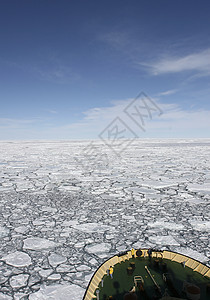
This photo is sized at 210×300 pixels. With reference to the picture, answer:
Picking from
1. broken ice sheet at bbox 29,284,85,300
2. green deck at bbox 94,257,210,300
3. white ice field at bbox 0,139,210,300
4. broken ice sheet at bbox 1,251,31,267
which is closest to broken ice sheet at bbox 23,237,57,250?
white ice field at bbox 0,139,210,300

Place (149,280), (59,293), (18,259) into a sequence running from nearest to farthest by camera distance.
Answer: (149,280), (59,293), (18,259)

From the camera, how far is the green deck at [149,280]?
3.70ft

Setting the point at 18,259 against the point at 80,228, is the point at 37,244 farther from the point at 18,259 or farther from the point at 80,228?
the point at 80,228

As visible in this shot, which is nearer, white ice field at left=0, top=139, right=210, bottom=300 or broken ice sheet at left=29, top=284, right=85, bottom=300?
broken ice sheet at left=29, top=284, right=85, bottom=300

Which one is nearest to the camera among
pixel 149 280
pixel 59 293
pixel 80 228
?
pixel 149 280

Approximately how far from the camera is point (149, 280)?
4.03ft

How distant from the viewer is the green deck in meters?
1.13

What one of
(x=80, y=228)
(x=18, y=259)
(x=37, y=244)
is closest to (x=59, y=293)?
(x=18, y=259)

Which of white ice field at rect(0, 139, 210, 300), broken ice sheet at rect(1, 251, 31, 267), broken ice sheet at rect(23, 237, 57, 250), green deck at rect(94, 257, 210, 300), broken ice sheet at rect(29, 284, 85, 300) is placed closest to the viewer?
green deck at rect(94, 257, 210, 300)

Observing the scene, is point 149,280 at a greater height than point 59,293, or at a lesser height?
greater

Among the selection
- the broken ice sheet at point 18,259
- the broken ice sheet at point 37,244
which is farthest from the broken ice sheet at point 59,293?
the broken ice sheet at point 37,244

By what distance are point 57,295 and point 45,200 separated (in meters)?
2.20

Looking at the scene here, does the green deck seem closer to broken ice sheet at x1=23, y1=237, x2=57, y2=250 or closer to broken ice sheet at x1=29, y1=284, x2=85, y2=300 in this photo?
broken ice sheet at x1=29, y1=284, x2=85, y2=300

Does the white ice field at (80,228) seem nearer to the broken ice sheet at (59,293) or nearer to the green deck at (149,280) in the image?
the broken ice sheet at (59,293)
